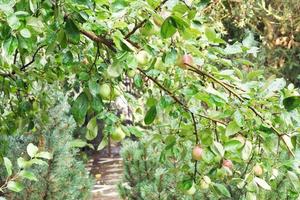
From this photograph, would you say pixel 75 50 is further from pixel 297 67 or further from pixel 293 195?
pixel 297 67

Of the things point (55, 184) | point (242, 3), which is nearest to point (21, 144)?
point (55, 184)

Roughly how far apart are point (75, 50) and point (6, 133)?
89cm

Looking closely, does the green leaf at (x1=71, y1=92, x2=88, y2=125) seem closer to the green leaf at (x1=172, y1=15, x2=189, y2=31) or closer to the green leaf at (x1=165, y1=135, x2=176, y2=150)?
the green leaf at (x1=172, y1=15, x2=189, y2=31)

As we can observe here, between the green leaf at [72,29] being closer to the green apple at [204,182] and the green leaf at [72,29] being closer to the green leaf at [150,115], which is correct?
the green leaf at [150,115]

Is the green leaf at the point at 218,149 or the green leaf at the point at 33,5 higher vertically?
the green leaf at the point at 33,5

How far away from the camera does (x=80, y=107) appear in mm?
1239

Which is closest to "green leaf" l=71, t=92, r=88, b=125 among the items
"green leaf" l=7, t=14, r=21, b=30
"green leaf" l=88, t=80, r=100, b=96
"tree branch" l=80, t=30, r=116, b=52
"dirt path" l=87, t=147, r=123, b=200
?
"green leaf" l=88, t=80, r=100, b=96

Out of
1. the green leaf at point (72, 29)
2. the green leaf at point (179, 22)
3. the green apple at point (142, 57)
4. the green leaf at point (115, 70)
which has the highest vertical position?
the green leaf at point (72, 29)

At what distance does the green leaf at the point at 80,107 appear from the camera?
1.23 meters

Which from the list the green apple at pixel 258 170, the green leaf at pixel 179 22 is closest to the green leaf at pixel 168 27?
the green leaf at pixel 179 22

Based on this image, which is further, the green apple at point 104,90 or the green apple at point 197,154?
the green apple at point 197,154

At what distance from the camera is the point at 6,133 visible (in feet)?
7.47

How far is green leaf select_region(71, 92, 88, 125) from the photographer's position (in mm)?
1229

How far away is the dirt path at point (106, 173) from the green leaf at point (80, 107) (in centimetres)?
434
